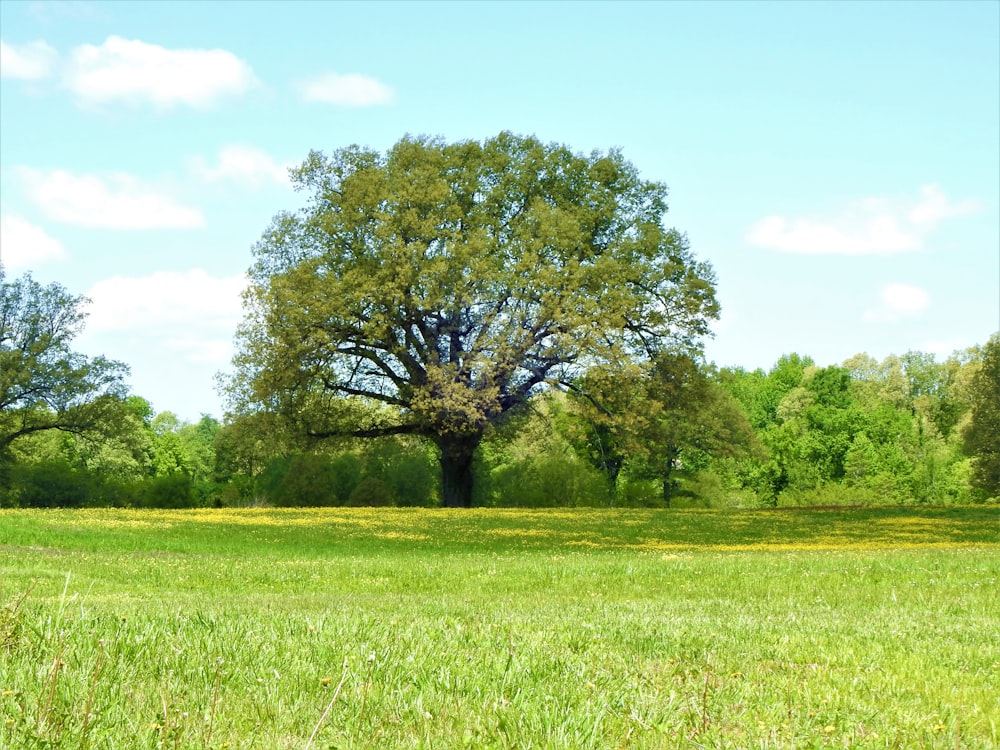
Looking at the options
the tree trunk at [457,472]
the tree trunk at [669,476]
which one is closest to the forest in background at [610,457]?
the tree trunk at [669,476]

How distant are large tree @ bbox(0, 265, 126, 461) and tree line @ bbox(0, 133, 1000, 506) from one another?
105mm

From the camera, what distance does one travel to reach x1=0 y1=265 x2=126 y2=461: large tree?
47.9 metres

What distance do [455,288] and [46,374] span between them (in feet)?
77.6

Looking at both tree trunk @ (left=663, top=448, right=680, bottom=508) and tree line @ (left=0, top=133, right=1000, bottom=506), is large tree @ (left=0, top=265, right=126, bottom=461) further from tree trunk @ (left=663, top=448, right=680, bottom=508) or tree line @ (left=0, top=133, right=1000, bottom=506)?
tree trunk @ (left=663, top=448, right=680, bottom=508)

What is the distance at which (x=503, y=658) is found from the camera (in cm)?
630

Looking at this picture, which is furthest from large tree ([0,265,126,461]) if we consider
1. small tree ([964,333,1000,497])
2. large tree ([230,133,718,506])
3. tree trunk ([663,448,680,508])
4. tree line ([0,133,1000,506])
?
small tree ([964,333,1000,497])

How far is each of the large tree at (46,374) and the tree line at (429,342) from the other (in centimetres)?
10

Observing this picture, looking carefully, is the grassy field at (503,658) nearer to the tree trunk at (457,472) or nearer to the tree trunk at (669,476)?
the tree trunk at (457,472)

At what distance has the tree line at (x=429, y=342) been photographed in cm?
3741

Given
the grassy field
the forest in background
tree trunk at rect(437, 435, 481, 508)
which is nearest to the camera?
the grassy field

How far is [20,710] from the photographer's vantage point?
4.42m

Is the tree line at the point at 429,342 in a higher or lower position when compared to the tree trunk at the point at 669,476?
higher

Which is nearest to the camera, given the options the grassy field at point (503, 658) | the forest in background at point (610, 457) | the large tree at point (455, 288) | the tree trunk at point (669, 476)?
the grassy field at point (503, 658)

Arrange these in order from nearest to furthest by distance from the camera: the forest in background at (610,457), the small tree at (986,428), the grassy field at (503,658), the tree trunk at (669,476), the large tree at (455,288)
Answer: the grassy field at (503,658), the large tree at (455,288), the forest in background at (610,457), the small tree at (986,428), the tree trunk at (669,476)
